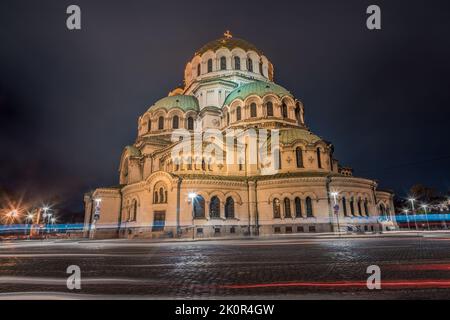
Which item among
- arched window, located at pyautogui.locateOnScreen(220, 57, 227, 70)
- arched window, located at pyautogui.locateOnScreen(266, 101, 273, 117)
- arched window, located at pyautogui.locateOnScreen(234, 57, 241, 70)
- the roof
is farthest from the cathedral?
the roof

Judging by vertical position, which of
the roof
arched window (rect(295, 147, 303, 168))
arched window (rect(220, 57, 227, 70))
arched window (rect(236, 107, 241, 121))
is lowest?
arched window (rect(295, 147, 303, 168))

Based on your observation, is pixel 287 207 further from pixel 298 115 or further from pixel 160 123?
pixel 160 123

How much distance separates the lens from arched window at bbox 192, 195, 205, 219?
95.7 ft

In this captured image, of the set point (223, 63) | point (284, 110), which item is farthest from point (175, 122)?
point (284, 110)

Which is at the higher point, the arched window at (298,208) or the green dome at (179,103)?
the green dome at (179,103)

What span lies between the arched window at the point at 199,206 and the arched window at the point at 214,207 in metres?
0.94

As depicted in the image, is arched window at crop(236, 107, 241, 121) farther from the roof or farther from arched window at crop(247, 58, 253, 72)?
the roof

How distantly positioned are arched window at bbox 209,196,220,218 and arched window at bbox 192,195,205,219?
3.07ft

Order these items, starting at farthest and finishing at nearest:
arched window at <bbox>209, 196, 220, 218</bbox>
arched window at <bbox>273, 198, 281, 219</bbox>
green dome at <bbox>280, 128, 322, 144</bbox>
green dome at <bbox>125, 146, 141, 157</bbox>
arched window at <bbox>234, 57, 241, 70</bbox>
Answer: arched window at <bbox>234, 57, 241, 70</bbox>, green dome at <bbox>125, 146, 141, 157</bbox>, green dome at <bbox>280, 128, 322, 144</bbox>, arched window at <bbox>273, 198, 281, 219</bbox>, arched window at <bbox>209, 196, 220, 218</bbox>

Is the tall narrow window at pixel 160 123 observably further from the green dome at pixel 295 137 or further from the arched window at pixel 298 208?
the arched window at pixel 298 208

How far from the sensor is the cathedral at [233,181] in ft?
95.1

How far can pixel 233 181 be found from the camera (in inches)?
1214

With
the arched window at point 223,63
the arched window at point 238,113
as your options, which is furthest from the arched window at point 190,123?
the arched window at point 223,63
